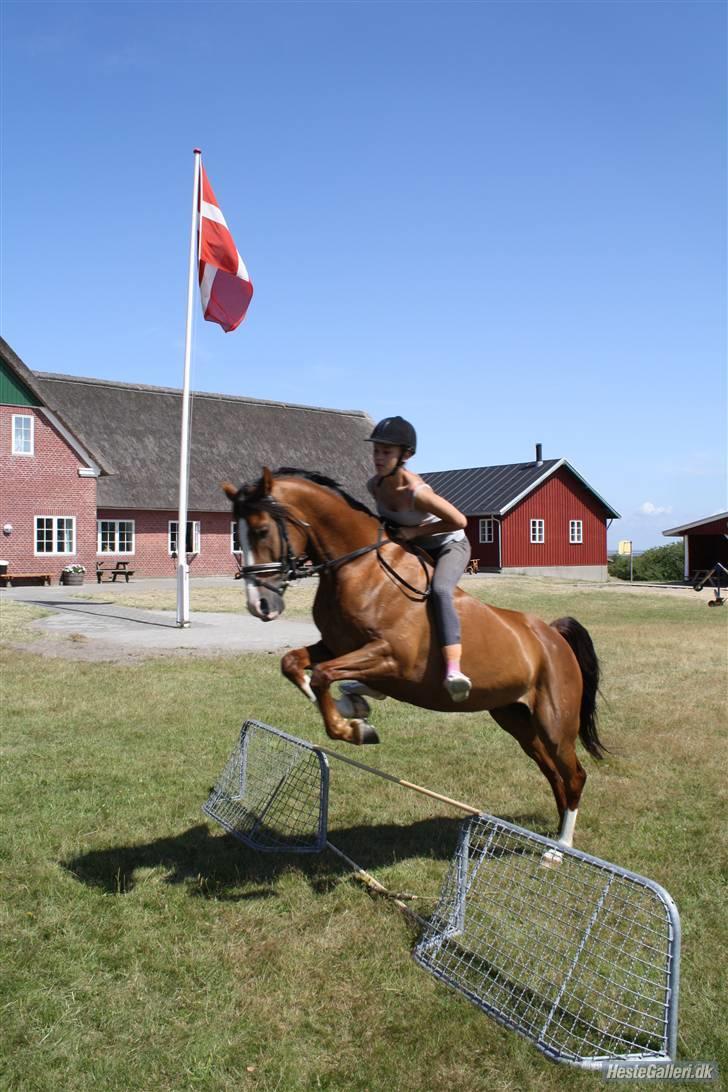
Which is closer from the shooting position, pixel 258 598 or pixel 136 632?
pixel 258 598

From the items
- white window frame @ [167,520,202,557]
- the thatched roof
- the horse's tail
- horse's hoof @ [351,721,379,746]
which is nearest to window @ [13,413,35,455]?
the thatched roof

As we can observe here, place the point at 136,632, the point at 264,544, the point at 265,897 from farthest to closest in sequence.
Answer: the point at 136,632, the point at 265,897, the point at 264,544

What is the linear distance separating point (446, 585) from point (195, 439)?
37.0 meters

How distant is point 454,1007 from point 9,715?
23.0ft

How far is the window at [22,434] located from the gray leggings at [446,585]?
1163 inches

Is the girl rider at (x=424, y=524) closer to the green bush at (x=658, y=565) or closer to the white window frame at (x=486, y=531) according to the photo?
the white window frame at (x=486, y=531)

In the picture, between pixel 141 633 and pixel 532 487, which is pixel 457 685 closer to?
pixel 141 633

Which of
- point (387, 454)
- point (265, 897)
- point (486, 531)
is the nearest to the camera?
point (387, 454)

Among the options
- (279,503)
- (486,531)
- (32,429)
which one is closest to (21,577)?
(32,429)

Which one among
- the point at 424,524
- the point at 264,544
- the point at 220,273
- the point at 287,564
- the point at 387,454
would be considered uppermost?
the point at 220,273

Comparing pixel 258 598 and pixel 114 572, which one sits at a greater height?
pixel 258 598

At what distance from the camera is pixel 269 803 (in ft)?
19.8

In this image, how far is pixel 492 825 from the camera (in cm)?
432

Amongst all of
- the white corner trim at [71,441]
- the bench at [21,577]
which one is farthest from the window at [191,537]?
the bench at [21,577]
